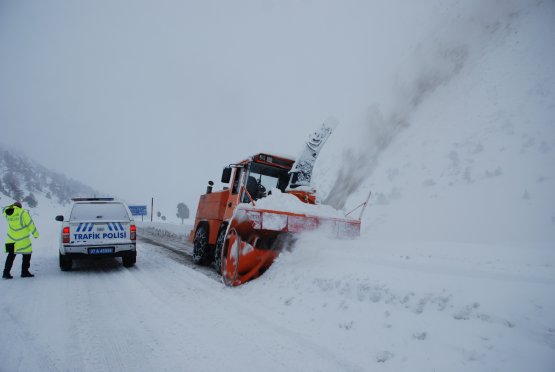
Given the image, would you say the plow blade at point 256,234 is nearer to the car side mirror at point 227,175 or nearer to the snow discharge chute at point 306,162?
the snow discharge chute at point 306,162

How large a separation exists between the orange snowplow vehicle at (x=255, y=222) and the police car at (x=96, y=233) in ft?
6.76

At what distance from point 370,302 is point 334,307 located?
514mm

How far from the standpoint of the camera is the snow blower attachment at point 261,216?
630 cm

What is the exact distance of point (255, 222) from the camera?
618 centimetres

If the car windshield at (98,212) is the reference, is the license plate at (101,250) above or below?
below

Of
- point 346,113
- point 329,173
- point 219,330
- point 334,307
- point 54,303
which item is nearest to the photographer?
point 219,330

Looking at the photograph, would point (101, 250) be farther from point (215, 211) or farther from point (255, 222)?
point (255, 222)

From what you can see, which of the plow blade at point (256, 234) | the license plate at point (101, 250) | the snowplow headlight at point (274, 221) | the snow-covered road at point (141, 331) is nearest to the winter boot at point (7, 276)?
the snow-covered road at point (141, 331)

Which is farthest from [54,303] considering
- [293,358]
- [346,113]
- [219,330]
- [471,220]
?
[346,113]

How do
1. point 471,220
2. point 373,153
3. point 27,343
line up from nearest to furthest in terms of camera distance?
point 27,343, point 471,220, point 373,153

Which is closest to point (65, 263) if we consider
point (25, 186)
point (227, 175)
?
point (227, 175)

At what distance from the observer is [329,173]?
1958cm

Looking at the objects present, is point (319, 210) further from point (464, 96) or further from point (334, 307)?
point (464, 96)

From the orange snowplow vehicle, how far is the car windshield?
89.6 inches
